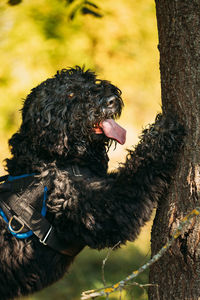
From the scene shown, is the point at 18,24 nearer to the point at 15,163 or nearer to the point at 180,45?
the point at 15,163

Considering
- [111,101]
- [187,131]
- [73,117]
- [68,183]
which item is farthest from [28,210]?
[187,131]

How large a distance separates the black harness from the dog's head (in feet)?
0.69

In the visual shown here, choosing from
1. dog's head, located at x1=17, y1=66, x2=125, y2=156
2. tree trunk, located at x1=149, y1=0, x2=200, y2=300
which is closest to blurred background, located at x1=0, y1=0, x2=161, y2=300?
dog's head, located at x1=17, y1=66, x2=125, y2=156

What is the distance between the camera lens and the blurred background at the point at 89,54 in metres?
5.69

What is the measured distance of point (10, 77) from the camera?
5910mm

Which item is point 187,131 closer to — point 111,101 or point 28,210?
point 111,101

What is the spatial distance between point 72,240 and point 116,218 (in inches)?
15.0

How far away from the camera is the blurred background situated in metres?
5.69

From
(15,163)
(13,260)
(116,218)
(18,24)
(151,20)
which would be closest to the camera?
(116,218)

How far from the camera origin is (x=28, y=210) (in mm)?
2809

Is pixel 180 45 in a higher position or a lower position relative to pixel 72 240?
higher

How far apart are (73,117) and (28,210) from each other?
68 cm

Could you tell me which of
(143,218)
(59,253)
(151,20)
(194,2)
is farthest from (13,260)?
(151,20)

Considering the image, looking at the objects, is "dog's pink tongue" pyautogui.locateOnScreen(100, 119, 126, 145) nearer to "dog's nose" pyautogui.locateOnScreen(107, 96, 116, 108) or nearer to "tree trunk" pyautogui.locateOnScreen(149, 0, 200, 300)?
"dog's nose" pyautogui.locateOnScreen(107, 96, 116, 108)
